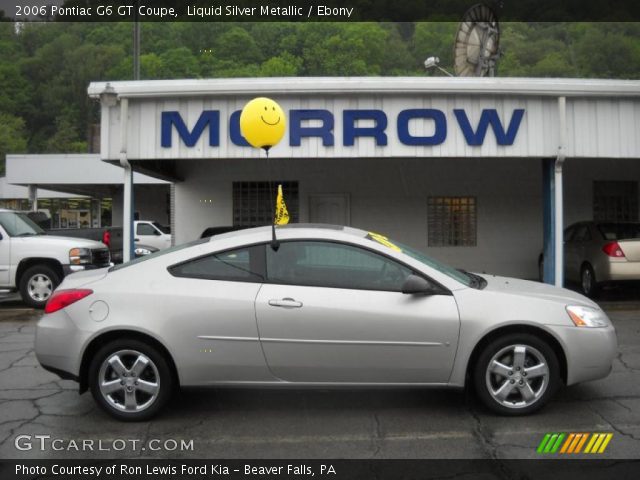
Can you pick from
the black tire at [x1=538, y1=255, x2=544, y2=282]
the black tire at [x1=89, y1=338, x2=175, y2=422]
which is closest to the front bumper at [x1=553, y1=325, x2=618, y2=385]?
the black tire at [x1=89, y1=338, x2=175, y2=422]

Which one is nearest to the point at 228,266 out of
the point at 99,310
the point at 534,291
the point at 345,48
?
the point at 99,310

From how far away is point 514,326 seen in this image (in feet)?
14.5

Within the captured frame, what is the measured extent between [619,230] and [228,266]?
8.93 metres

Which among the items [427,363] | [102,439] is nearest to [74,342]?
[102,439]

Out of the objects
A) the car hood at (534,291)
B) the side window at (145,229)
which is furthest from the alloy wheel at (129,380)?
the side window at (145,229)

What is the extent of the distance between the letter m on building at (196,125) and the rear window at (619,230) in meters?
7.16

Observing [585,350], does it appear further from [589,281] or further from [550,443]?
[589,281]

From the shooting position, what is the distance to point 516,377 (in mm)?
4426

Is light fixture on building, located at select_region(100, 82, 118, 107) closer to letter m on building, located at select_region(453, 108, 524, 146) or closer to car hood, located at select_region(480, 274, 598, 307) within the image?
letter m on building, located at select_region(453, 108, 524, 146)

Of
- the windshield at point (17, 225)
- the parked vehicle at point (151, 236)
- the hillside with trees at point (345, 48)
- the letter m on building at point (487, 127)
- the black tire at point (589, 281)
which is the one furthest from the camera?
the hillside with trees at point (345, 48)

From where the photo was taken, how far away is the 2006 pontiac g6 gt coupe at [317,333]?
4.34 m

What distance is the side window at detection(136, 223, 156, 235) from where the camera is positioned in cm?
2100

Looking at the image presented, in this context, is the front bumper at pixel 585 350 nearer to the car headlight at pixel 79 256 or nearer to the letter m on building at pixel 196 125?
the letter m on building at pixel 196 125

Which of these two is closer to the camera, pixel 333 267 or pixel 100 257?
pixel 333 267
